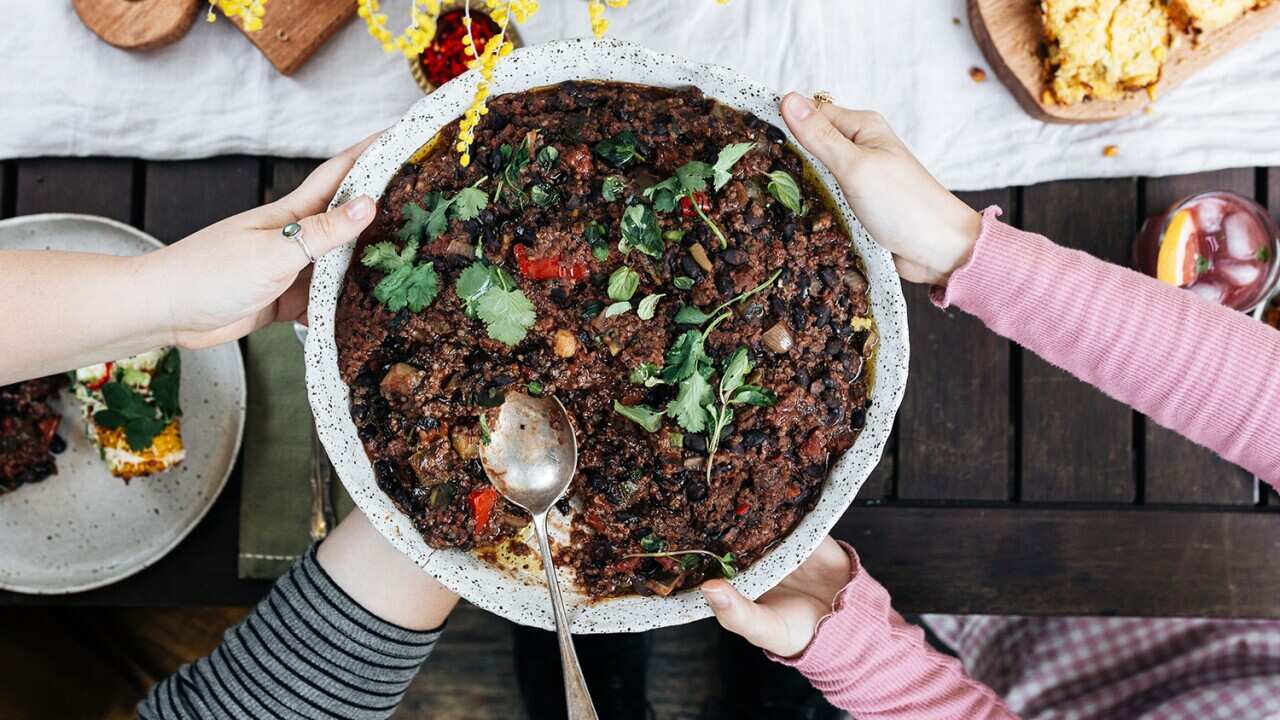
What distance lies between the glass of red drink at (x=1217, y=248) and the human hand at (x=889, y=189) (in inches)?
27.3

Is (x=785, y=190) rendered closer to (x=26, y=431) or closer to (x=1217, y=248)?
(x=1217, y=248)

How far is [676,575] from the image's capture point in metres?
1.80

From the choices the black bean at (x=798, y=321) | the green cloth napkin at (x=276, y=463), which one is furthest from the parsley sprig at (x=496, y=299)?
the green cloth napkin at (x=276, y=463)

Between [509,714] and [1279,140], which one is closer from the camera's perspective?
[1279,140]

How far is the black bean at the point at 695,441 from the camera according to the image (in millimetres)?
1676

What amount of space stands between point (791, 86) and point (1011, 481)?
1156 mm

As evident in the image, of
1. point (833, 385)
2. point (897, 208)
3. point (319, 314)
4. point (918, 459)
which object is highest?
point (897, 208)

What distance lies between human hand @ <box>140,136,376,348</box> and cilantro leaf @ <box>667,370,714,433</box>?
639mm

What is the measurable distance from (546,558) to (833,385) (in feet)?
2.05

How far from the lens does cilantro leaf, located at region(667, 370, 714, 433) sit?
1.64 meters

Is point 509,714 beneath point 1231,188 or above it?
beneath

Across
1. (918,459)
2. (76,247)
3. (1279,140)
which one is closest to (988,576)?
(918,459)

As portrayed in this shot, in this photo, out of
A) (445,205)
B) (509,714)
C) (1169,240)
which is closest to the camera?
(445,205)

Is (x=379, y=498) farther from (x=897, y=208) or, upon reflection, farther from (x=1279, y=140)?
(x=1279, y=140)
